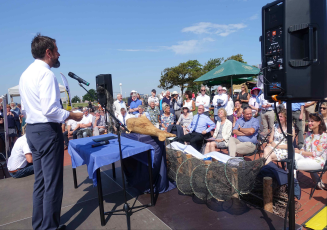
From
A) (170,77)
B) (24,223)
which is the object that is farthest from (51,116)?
(170,77)

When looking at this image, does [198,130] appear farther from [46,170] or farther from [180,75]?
[180,75]

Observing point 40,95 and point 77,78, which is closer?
point 40,95

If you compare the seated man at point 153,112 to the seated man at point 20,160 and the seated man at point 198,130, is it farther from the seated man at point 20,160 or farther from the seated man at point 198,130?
the seated man at point 20,160

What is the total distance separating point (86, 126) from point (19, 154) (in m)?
3.14

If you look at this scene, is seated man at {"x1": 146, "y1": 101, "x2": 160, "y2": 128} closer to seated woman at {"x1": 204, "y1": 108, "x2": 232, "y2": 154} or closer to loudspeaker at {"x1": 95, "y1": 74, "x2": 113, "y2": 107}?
seated woman at {"x1": 204, "y1": 108, "x2": 232, "y2": 154}

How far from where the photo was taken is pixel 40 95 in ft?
6.96

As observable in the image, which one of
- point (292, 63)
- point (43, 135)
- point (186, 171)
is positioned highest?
point (292, 63)

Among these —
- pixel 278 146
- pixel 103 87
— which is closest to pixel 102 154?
pixel 103 87

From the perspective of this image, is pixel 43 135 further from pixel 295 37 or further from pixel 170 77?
pixel 170 77

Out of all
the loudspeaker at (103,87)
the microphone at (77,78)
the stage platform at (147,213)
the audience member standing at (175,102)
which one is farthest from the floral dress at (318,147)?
the audience member standing at (175,102)

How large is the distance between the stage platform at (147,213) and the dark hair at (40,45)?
197 centimetres

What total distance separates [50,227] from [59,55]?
6.05 ft

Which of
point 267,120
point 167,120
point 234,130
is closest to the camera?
point 234,130

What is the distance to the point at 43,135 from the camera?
7.18ft
